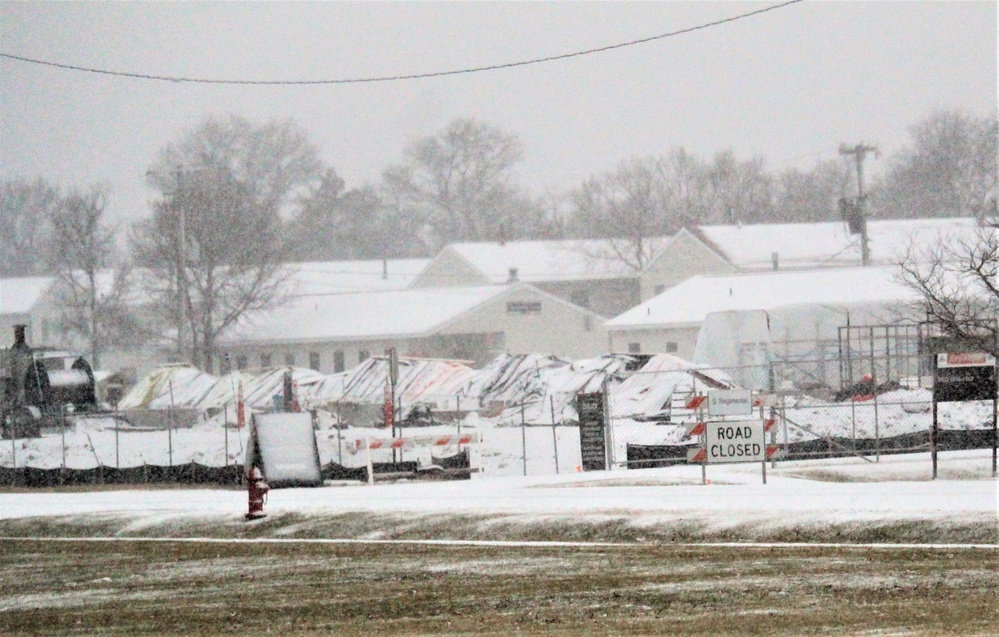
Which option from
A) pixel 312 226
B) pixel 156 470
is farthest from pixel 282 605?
pixel 312 226

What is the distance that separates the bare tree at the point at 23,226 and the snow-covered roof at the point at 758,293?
6169cm

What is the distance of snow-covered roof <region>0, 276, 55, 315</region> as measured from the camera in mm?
96938

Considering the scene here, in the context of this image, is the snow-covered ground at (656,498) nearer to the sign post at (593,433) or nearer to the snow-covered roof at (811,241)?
the sign post at (593,433)

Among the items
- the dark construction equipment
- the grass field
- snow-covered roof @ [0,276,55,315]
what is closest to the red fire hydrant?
the grass field

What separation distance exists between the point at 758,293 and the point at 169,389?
25032mm

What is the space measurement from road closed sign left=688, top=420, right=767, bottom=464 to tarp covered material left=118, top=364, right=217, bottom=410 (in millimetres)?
41042

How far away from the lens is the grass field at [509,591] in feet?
44.2

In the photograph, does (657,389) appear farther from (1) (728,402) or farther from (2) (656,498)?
(2) (656,498)

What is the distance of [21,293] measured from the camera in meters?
99.1

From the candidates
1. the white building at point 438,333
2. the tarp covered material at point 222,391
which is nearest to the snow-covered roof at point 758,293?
the white building at point 438,333

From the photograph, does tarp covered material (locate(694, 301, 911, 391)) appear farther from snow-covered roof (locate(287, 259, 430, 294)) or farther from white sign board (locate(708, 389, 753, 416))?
snow-covered roof (locate(287, 259, 430, 294))

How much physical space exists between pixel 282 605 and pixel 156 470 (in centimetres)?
2016

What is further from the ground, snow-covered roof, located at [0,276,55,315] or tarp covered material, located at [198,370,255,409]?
snow-covered roof, located at [0,276,55,315]

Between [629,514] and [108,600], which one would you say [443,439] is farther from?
[108,600]
